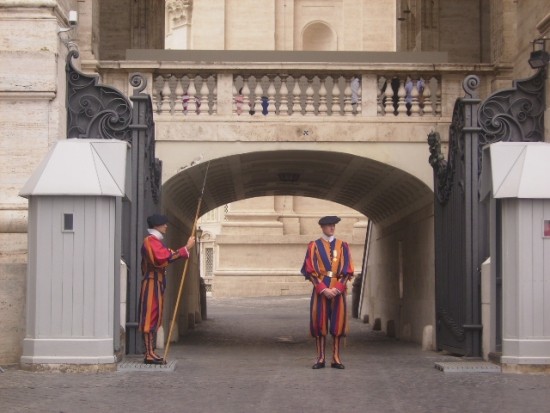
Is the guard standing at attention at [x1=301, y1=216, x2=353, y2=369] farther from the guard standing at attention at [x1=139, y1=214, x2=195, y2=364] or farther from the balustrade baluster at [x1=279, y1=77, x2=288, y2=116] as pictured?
the balustrade baluster at [x1=279, y1=77, x2=288, y2=116]

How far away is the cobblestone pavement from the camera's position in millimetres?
10891

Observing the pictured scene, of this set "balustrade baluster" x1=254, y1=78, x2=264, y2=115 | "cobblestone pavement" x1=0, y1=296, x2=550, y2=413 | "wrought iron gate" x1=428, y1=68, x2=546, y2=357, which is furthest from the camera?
"balustrade baluster" x1=254, y1=78, x2=264, y2=115

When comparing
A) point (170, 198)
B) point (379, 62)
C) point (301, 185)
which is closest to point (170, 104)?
point (170, 198)

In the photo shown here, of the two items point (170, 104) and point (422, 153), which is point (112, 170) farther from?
point (422, 153)

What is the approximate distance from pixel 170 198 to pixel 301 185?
523 cm

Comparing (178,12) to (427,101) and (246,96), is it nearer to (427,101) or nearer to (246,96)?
(246,96)

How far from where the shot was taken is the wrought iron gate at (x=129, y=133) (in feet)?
50.8

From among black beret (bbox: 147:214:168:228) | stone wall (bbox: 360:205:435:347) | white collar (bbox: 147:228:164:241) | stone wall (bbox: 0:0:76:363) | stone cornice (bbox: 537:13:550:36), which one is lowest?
stone wall (bbox: 360:205:435:347)

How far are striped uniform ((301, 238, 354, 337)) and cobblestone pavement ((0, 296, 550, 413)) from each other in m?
0.52

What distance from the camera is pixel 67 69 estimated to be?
16.0m

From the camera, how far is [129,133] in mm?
15922

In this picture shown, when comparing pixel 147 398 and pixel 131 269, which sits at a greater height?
pixel 131 269

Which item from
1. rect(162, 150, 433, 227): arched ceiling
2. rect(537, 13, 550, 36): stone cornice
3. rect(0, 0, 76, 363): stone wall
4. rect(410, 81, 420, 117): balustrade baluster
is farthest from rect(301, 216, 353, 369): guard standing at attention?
rect(410, 81, 420, 117): balustrade baluster

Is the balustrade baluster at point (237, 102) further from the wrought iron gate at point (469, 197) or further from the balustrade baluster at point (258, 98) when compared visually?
the wrought iron gate at point (469, 197)
